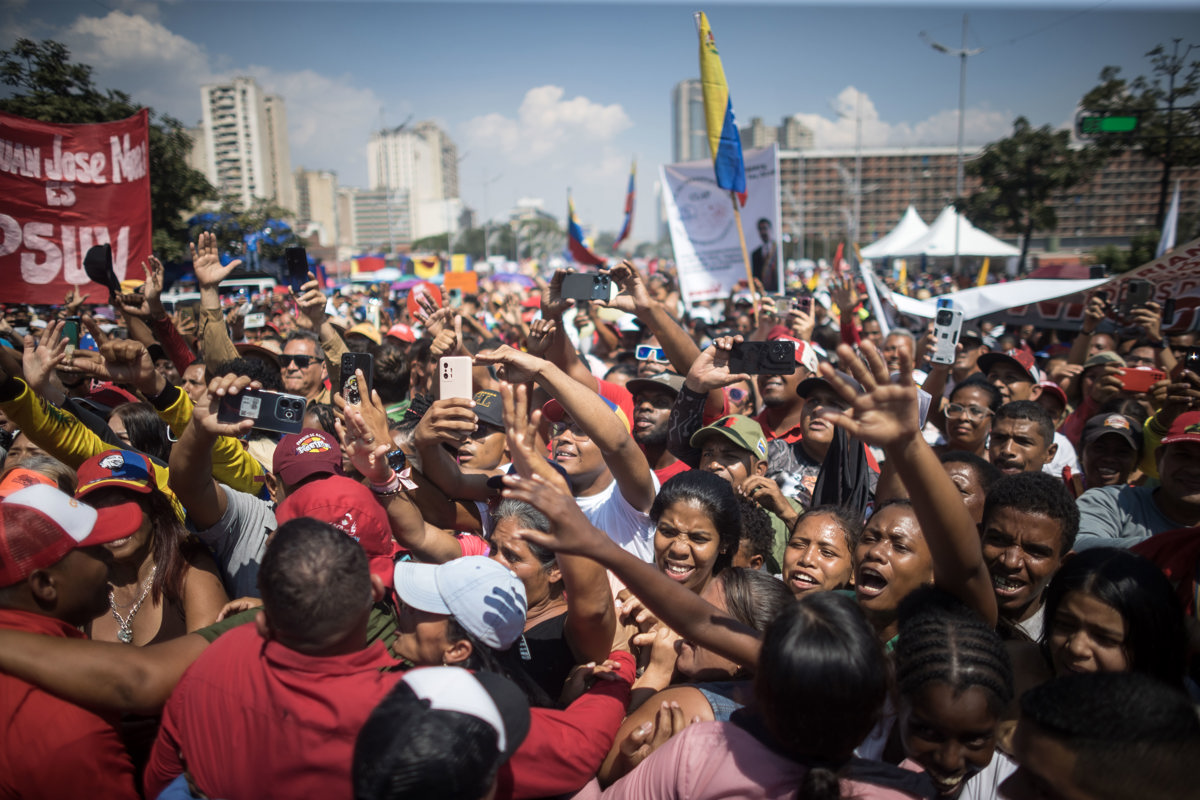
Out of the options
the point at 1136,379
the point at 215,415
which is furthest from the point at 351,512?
the point at 1136,379

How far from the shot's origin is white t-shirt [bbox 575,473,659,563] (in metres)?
2.95

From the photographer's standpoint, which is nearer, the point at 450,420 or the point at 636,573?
the point at 636,573

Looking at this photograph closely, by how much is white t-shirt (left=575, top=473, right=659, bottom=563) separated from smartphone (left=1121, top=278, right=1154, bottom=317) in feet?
15.7

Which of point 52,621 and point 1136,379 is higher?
point 1136,379

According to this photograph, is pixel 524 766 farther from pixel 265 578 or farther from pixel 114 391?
pixel 114 391

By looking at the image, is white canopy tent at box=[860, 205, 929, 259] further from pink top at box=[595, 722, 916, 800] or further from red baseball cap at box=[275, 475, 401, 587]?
pink top at box=[595, 722, 916, 800]

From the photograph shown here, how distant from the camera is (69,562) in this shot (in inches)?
72.9

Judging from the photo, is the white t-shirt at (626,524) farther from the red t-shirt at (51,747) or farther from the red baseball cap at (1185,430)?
the red baseball cap at (1185,430)

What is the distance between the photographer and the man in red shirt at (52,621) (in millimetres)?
1561

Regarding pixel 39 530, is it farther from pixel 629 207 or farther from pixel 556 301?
pixel 629 207

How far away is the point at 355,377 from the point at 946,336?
126 inches

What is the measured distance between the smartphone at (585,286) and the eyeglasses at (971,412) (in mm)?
2311

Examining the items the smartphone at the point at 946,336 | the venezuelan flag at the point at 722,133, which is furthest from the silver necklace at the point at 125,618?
the venezuelan flag at the point at 722,133

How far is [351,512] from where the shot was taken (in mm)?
2408
